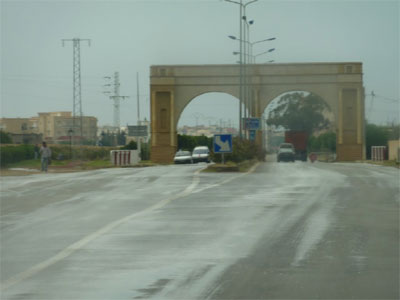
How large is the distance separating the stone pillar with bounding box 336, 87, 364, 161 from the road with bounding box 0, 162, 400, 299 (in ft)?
205

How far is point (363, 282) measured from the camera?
26.7 ft

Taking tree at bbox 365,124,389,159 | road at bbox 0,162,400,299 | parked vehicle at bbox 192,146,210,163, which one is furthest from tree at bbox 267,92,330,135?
road at bbox 0,162,400,299

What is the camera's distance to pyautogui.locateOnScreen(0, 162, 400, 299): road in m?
7.86

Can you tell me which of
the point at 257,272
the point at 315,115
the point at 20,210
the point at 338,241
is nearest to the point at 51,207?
the point at 20,210

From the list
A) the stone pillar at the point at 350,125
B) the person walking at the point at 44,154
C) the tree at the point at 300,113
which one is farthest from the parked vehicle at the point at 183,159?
the tree at the point at 300,113

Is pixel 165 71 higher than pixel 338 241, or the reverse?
pixel 165 71

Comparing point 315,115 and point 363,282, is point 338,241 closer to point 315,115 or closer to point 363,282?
point 363,282

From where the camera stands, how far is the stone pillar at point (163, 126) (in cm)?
8356

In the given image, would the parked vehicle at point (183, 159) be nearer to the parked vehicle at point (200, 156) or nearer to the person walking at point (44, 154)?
the parked vehicle at point (200, 156)

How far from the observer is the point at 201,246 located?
1051 centimetres

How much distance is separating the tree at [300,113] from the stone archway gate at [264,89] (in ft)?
236

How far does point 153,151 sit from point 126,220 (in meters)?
70.6

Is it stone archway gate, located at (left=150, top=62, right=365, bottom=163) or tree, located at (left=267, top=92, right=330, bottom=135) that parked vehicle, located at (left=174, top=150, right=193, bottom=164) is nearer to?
stone archway gate, located at (left=150, top=62, right=365, bottom=163)

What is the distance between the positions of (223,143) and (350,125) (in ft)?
161
